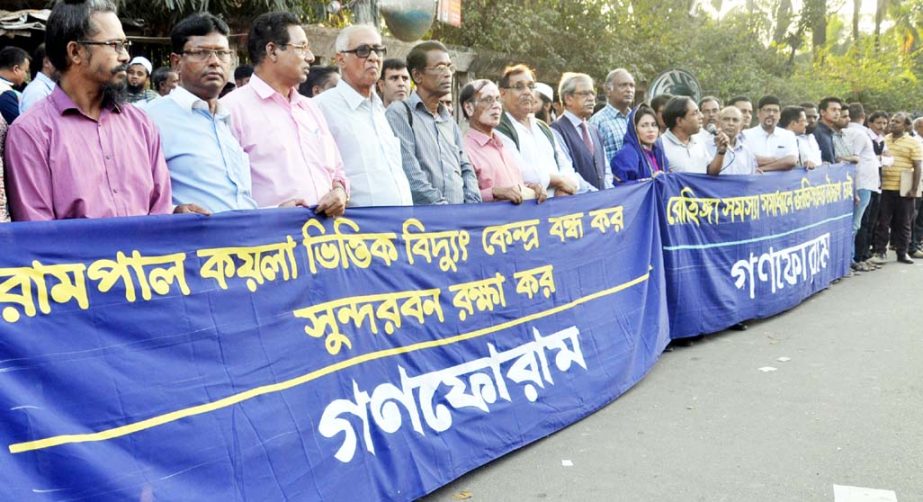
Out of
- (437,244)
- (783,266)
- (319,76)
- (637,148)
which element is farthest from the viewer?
(783,266)

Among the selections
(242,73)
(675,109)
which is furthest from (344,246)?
(675,109)

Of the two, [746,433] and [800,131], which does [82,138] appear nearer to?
[746,433]

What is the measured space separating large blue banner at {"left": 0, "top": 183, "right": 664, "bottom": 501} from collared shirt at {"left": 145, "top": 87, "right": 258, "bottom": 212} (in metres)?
0.33

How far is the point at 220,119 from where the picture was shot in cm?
382

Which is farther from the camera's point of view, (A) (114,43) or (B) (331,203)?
(B) (331,203)

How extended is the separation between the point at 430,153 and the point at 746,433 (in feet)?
7.36

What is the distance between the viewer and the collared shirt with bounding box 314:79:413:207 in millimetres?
4539

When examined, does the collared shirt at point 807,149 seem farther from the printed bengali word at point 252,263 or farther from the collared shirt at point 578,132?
the printed bengali word at point 252,263

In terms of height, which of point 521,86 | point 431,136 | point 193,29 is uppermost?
point 193,29

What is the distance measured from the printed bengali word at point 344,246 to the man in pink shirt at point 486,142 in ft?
4.91

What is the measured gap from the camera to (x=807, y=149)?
10266mm

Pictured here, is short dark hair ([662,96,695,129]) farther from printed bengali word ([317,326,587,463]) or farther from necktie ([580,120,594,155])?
printed bengali word ([317,326,587,463])

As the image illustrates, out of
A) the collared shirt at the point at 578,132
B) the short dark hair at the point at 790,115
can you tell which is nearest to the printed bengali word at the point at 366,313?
the collared shirt at the point at 578,132

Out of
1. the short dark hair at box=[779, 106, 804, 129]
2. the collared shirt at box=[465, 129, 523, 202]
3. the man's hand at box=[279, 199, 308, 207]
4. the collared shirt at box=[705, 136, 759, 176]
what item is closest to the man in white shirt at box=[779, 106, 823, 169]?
the short dark hair at box=[779, 106, 804, 129]
